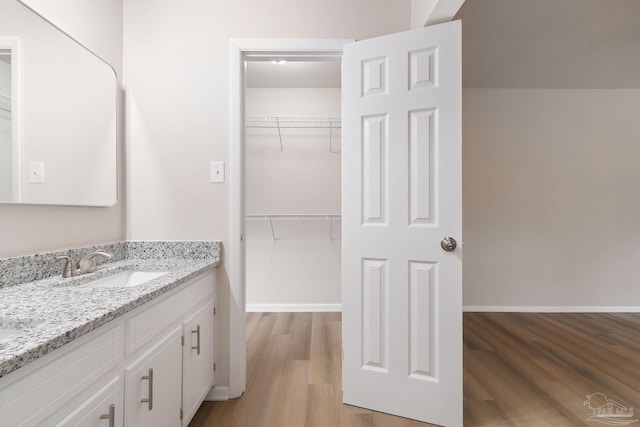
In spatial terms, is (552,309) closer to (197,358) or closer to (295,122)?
(295,122)

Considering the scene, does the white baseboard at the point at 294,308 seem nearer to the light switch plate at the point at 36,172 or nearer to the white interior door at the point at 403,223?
the white interior door at the point at 403,223

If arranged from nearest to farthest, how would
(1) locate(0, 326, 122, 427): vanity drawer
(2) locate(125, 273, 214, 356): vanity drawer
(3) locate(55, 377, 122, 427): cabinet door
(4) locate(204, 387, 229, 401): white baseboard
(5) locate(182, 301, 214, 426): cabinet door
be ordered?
(1) locate(0, 326, 122, 427): vanity drawer, (3) locate(55, 377, 122, 427): cabinet door, (2) locate(125, 273, 214, 356): vanity drawer, (5) locate(182, 301, 214, 426): cabinet door, (4) locate(204, 387, 229, 401): white baseboard

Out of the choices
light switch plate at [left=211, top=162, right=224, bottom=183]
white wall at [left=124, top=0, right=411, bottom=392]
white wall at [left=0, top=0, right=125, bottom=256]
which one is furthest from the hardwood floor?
light switch plate at [left=211, top=162, right=224, bottom=183]

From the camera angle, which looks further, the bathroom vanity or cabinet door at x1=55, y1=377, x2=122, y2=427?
cabinet door at x1=55, y1=377, x2=122, y2=427

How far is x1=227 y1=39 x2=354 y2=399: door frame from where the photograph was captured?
1771 mm

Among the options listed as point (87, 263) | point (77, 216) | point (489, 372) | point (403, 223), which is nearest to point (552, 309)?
point (489, 372)

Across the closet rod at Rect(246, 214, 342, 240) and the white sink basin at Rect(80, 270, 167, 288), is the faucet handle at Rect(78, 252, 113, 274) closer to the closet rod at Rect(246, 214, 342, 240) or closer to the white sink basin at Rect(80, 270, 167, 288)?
Result: the white sink basin at Rect(80, 270, 167, 288)

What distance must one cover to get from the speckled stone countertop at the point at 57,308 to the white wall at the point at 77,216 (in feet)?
0.60

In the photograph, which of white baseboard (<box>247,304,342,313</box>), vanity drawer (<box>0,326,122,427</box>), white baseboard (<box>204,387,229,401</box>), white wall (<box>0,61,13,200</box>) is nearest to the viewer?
vanity drawer (<box>0,326,122,427</box>)

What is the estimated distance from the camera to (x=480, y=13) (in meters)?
2.13

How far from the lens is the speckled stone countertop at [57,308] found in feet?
2.01

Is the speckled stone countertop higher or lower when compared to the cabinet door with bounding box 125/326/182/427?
higher

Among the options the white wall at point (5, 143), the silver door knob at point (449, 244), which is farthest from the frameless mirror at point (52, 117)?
the silver door knob at point (449, 244)

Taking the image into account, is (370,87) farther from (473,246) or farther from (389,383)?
(473,246)
